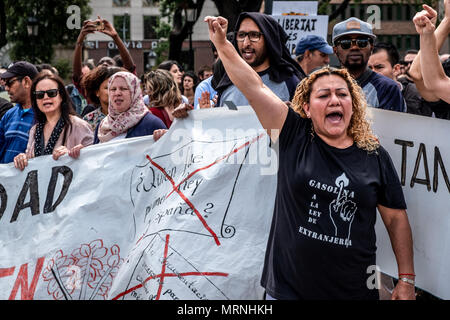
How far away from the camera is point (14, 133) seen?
5285mm

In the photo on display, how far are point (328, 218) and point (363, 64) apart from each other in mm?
1628

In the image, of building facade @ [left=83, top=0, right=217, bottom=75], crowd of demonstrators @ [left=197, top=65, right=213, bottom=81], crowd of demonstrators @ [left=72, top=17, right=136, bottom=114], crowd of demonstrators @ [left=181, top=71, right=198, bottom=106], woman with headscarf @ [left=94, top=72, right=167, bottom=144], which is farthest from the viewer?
building facade @ [left=83, top=0, right=217, bottom=75]

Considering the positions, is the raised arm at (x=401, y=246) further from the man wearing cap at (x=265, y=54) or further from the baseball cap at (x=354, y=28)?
the baseball cap at (x=354, y=28)

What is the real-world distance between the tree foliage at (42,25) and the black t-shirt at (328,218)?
30.2 meters

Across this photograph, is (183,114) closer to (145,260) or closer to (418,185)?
(145,260)

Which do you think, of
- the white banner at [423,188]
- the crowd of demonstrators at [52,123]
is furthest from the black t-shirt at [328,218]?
the crowd of demonstrators at [52,123]

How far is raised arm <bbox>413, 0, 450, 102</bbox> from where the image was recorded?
3139 millimetres

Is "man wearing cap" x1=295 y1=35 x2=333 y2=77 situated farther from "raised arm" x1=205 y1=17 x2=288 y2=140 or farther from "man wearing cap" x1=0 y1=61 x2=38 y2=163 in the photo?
"raised arm" x1=205 y1=17 x2=288 y2=140

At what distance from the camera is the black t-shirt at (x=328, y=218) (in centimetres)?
290

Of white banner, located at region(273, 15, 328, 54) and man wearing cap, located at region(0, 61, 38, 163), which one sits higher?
white banner, located at region(273, 15, 328, 54)

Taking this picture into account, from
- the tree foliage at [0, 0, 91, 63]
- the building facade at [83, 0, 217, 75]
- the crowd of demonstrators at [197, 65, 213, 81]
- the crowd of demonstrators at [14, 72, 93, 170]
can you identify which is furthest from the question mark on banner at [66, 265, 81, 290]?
the building facade at [83, 0, 217, 75]

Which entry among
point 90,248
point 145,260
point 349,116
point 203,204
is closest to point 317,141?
point 349,116

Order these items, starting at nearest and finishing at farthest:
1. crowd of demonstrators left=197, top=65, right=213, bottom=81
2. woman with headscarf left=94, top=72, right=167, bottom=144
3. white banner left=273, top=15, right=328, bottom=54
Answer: woman with headscarf left=94, top=72, right=167, bottom=144 < white banner left=273, top=15, right=328, bottom=54 < crowd of demonstrators left=197, top=65, right=213, bottom=81

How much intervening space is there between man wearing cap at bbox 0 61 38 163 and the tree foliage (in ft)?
87.2
